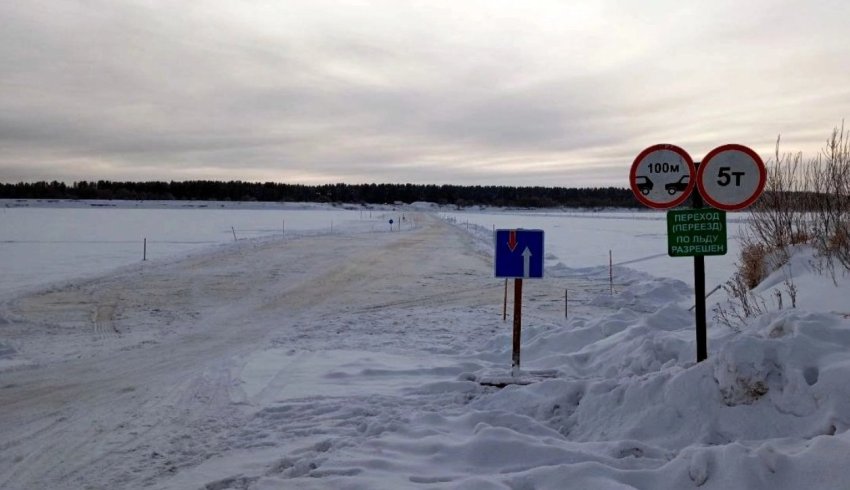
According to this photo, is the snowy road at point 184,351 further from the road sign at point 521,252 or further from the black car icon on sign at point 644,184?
the black car icon on sign at point 644,184

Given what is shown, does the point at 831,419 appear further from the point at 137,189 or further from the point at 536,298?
the point at 137,189

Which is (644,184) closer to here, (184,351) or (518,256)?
(518,256)

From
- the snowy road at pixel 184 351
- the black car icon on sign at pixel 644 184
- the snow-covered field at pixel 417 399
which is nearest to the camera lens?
the snow-covered field at pixel 417 399

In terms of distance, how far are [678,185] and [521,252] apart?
6.44 feet

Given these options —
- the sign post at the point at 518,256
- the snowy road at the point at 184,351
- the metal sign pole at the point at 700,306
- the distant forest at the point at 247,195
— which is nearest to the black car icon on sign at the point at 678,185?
the metal sign pole at the point at 700,306

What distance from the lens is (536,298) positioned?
1494 cm

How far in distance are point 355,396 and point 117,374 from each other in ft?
10.2

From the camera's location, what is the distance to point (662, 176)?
19.6ft

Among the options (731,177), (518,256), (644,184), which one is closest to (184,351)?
(518,256)

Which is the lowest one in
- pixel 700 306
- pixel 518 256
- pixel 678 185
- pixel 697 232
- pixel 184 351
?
pixel 184 351

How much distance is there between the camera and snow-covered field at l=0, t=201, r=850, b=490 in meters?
4.51

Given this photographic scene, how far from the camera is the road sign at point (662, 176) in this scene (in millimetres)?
5887

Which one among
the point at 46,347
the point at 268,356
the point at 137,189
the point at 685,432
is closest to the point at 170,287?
the point at 46,347

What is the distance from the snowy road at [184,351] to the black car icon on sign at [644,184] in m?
3.25
